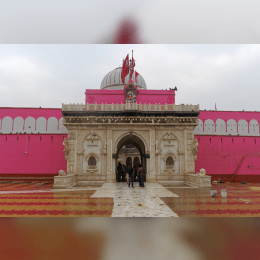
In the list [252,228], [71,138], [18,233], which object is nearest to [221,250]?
[252,228]

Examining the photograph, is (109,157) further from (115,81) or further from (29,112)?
(115,81)

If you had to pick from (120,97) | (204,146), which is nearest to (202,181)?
(204,146)

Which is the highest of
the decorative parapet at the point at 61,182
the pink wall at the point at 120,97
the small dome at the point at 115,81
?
the small dome at the point at 115,81

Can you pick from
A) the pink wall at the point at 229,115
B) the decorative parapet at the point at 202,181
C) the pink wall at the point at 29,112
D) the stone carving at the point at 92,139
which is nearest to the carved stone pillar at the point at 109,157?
the stone carving at the point at 92,139

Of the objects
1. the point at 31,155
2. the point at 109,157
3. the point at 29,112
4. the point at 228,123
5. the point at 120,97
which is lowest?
the point at 109,157

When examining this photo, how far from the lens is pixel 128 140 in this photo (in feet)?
68.5

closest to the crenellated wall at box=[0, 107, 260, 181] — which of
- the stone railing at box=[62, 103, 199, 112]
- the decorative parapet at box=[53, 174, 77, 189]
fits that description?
the stone railing at box=[62, 103, 199, 112]

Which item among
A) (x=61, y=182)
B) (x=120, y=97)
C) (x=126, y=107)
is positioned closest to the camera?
(x=61, y=182)

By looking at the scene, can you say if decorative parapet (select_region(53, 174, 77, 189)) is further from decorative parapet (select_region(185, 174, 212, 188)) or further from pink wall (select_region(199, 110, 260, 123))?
pink wall (select_region(199, 110, 260, 123))

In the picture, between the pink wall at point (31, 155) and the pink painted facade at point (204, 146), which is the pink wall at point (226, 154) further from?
the pink wall at point (31, 155)

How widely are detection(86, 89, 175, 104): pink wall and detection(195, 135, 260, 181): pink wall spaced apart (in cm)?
545

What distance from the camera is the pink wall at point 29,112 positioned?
2127cm

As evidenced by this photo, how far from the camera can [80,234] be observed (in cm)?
529

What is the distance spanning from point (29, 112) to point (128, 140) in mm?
10507
